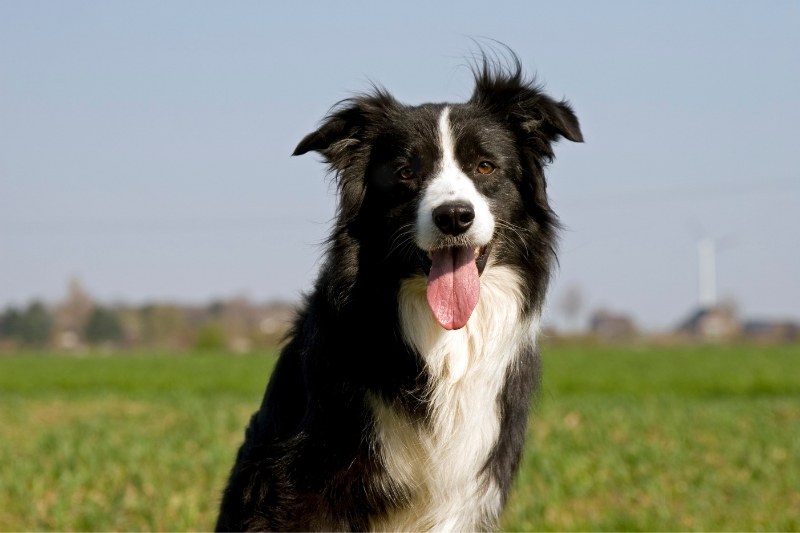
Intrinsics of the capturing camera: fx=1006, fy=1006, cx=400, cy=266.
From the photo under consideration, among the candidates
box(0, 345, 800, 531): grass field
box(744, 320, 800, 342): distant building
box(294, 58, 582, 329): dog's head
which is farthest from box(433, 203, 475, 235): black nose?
box(744, 320, 800, 342): distant building

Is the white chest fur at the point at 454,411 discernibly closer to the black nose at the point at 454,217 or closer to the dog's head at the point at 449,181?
the dog's head at the point at 449,181

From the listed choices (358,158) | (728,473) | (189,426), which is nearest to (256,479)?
(358,158)

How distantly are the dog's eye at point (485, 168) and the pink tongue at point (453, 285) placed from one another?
395mm

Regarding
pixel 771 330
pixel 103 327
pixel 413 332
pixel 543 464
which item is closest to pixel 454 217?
pixel 413 332

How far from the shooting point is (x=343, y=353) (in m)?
4.69

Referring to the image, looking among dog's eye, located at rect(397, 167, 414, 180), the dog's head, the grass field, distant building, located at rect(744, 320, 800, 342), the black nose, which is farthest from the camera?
→ distant building, located at rect(744, 320, 800, 342)

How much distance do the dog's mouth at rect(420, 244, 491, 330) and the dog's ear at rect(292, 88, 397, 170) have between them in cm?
69

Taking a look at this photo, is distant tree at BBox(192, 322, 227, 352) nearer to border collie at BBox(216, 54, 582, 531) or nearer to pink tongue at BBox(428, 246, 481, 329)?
border collie at BBox(216, 54, 582, 531)

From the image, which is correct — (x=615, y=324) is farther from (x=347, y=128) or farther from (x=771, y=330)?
(x=347, y=128)

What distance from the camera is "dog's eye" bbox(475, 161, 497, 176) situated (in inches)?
188

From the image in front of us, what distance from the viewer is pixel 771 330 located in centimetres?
8800

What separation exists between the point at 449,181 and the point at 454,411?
3.64ft

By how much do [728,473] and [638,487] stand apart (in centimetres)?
179

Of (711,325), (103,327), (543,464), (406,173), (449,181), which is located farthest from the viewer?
(711,325)
